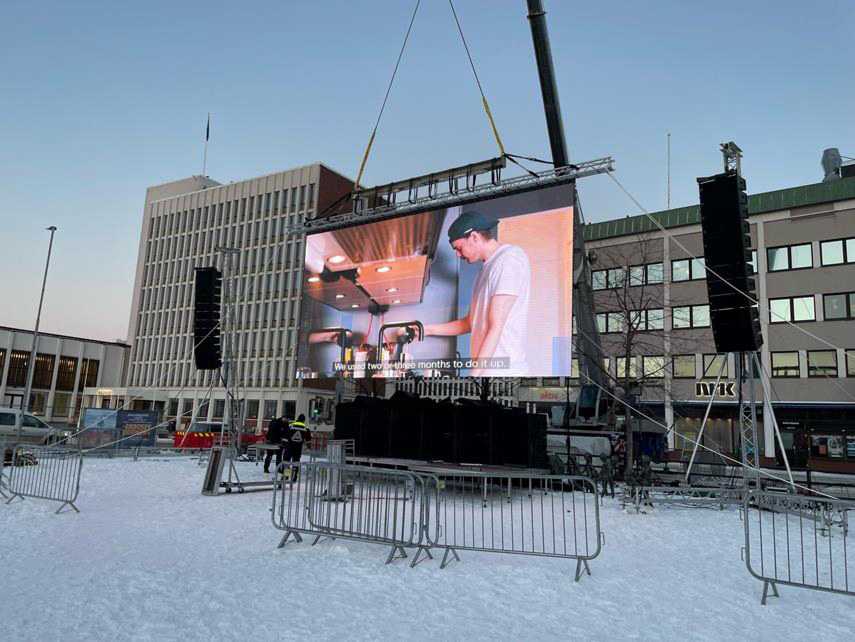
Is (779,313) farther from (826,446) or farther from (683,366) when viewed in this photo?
(826,446)

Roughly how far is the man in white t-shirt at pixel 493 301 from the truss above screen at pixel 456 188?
900mm

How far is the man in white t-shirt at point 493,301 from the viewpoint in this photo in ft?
52.4

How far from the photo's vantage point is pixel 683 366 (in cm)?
3659

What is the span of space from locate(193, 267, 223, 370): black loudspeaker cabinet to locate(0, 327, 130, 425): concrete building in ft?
139

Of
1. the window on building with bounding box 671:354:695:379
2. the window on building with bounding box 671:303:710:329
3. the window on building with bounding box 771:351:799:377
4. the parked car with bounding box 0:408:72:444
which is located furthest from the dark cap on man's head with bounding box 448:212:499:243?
the window on building with bounding box 771:351:799:377

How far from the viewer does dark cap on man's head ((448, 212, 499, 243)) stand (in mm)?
17484

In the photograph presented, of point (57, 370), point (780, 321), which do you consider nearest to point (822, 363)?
point (780, 321)

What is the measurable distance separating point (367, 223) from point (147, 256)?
59479 millimetres

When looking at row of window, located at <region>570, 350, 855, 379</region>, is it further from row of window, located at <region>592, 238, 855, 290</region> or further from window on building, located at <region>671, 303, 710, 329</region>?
row of window, located at <region>592, 238, 855, 290</region>

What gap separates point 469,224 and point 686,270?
79.4ft

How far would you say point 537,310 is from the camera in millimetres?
15805

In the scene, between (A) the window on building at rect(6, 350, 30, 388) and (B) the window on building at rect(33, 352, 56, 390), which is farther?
(B) the window on building at rect(33, 352, 56, 390)

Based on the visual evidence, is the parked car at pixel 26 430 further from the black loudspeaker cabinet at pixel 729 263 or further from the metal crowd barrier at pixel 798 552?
the metal crowd barrier at pixel 798 552

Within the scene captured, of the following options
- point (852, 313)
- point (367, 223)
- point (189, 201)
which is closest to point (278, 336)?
point (189, 201)
